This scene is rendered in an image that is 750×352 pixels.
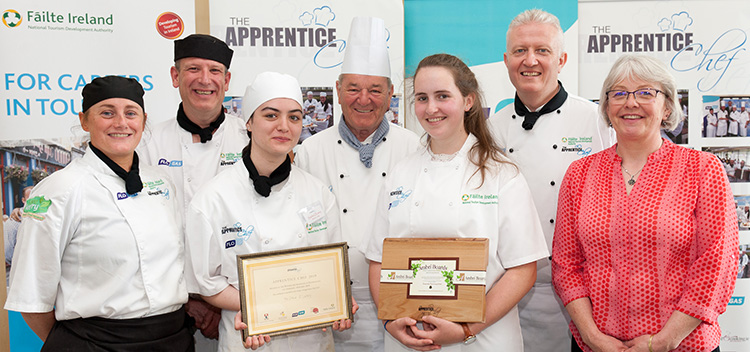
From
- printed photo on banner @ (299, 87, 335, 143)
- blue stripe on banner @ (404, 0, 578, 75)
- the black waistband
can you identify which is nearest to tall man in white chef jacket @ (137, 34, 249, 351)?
the black waistband

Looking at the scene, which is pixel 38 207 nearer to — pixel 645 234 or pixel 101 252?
pixel 101 252

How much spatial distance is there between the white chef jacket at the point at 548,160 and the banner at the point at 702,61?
138 cm

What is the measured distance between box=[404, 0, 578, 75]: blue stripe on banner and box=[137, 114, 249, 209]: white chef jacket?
158 centimetres

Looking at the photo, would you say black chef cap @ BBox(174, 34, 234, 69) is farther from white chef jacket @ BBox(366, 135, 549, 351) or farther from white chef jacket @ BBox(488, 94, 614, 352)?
white chef jacket @ BBox(488, 94, 614, 352)

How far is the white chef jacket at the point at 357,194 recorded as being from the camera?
274 cm

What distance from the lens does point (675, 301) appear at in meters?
1.93

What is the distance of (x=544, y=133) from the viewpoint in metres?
2.64

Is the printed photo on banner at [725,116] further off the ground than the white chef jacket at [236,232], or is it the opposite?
the printed photo on banner at [725,116]

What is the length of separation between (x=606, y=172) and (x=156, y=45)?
2812 millimetres

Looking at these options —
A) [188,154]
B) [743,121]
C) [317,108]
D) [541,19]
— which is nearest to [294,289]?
[188,154]

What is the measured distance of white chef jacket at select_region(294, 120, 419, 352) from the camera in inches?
108

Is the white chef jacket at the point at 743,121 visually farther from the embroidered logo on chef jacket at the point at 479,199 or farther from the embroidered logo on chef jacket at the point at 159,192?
the embroidered logo on chef jacket at the point at 159,192

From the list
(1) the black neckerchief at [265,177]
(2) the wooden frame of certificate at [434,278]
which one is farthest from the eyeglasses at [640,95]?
(1) the black neckerchief at [265,177]

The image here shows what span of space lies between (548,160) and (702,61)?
203 cm
